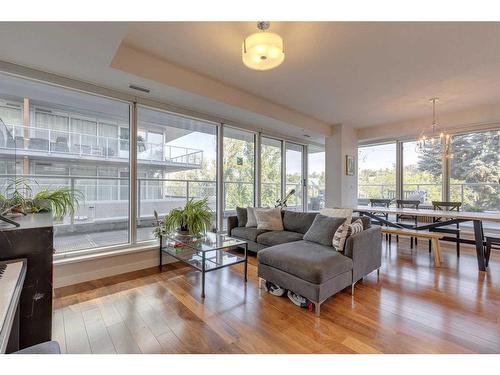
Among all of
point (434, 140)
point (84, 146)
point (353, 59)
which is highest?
point (353, 59)

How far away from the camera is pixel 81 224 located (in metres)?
3.04

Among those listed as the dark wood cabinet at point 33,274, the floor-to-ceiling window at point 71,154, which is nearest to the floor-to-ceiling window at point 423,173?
the floor-to-ceiling window at point 71,154

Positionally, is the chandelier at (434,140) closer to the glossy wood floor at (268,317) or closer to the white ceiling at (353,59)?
the white ceiling at (353,59)

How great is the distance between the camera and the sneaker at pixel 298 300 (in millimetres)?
2171

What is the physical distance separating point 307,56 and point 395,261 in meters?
3.09

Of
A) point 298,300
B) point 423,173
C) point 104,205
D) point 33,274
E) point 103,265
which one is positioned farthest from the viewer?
point 423,173

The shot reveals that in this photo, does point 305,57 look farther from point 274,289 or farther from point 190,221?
point 274,289

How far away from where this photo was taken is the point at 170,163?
3746 mm

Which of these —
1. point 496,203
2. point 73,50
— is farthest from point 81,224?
point 496,203

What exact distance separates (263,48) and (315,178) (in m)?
4.69

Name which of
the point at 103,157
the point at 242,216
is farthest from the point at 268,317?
the point at 103,157

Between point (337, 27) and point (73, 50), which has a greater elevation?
point (337, 27)

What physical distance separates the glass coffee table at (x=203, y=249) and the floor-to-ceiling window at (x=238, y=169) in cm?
136
